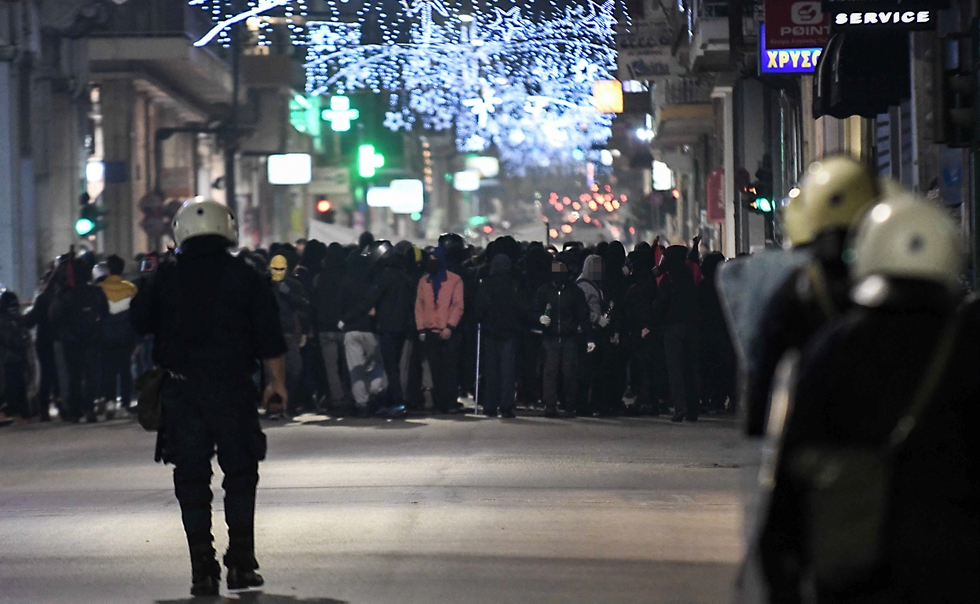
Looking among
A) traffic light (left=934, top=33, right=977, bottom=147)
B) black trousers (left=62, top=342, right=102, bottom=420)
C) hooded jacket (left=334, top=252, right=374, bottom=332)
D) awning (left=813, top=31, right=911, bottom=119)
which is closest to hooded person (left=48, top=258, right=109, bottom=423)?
black trousers (left=62, top=342, right=102, bottom=420)

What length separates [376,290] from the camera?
17.3 m

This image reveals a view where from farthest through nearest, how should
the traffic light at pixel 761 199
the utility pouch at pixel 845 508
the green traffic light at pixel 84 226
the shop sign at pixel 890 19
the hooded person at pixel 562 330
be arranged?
1. the green traffic light at pixel 84 226
2. the traffic light at pixel 761 199
3. the hooded person at pixel 562 330
4. the shop sign at pixel 890 19
5. the utility pouch at pixel 845 508

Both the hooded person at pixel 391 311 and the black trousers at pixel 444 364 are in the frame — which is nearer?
the hooded person at pixel 391 311

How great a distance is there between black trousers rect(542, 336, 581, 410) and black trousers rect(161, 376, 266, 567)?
956cm

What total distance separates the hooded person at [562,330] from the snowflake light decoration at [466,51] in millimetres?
11460

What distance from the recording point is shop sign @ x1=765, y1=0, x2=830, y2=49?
1947 centimetres

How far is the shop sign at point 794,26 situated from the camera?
766 inches

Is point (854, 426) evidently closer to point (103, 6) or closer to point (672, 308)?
point (672, 308)

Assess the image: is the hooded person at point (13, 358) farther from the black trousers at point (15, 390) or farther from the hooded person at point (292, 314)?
the hooded person at point (292, 314)

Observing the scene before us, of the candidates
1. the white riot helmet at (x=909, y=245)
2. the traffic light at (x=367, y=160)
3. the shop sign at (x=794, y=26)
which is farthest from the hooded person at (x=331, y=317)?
the traffic light at (x=367, y=160)

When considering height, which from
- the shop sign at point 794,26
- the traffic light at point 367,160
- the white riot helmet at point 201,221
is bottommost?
the white riot helmet at point 201,221

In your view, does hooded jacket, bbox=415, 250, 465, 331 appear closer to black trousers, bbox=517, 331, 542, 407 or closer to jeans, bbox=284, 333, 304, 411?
black trousers, bbox=517, 331, 542, 407

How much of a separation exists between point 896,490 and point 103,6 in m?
28.7

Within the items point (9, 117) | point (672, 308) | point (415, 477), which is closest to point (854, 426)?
point (415, 477)
